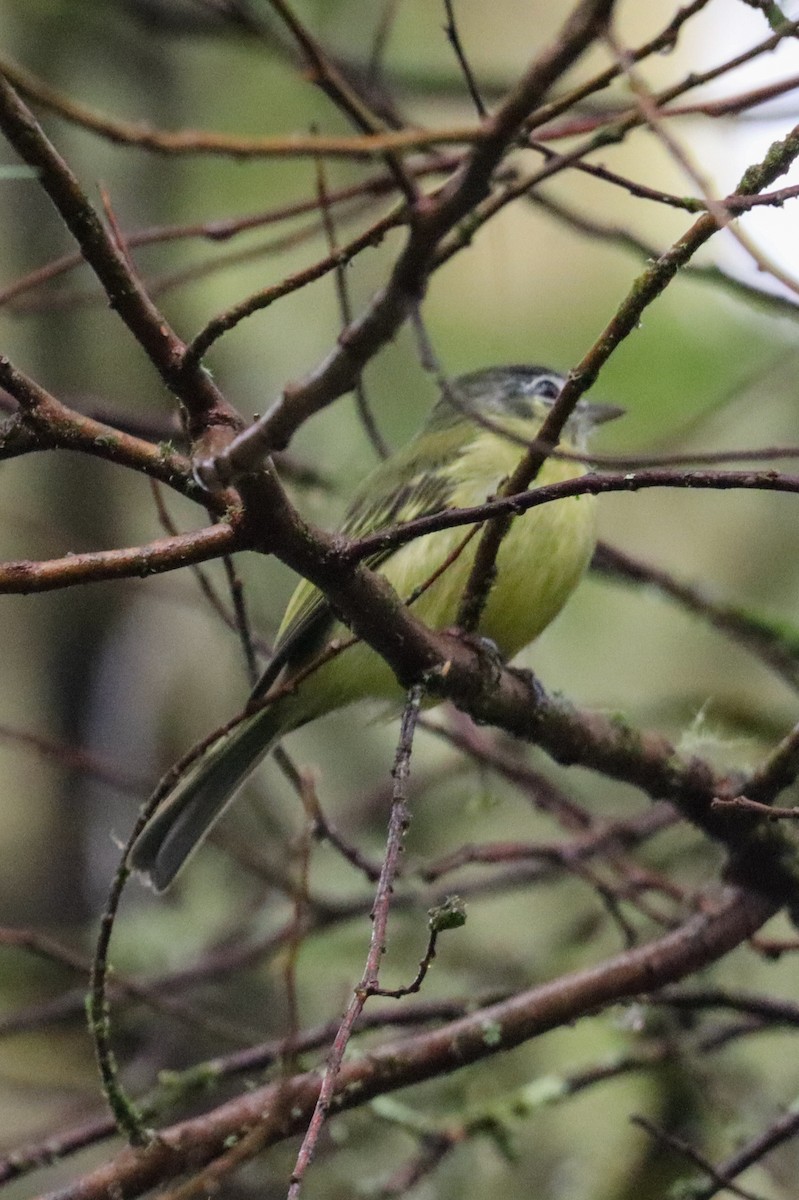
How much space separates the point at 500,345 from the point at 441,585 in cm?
247

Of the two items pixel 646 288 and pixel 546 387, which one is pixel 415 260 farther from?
pixel 546 387

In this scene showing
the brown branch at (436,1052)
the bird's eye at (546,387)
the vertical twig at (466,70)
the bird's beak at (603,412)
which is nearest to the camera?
the vertical twig at (466,70)

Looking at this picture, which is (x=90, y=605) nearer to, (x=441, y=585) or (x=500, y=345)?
(x=500, y=345)

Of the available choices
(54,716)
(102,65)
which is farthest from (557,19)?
(54,716)

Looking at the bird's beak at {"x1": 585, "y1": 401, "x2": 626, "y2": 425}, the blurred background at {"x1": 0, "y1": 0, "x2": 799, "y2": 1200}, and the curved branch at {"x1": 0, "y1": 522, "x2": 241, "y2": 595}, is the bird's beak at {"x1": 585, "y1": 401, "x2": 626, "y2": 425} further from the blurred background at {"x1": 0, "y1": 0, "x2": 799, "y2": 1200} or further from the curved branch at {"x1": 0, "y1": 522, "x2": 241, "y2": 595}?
the curved branch at {"x1": 0, "y1": 522, "x2": 241, "y2": 595}

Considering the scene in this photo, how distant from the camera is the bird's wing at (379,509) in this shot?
349cm

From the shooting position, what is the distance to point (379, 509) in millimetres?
3834

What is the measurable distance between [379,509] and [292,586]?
7.38 feet

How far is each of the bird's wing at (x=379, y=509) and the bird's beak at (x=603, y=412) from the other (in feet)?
1.78

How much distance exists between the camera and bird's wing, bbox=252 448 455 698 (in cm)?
349

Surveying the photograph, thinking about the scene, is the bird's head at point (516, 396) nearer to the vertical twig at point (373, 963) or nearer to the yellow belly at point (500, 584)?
the yellow belly at point (500, 584)

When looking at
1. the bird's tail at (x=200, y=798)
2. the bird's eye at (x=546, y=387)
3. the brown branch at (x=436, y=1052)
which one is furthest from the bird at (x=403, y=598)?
the brown branch at (x=436, y=1052)

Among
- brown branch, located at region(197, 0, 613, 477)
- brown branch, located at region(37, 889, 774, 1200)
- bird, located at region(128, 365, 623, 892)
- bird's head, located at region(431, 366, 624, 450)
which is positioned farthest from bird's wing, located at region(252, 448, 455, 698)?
brown branch, located at region(197, 0, 613, 477)

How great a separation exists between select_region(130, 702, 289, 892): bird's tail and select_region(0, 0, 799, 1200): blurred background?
11.3 inches
